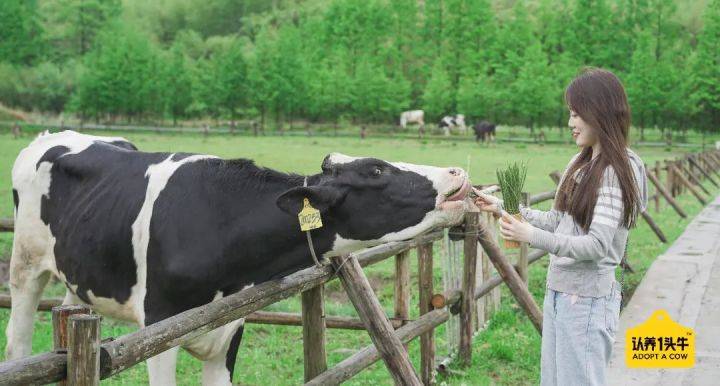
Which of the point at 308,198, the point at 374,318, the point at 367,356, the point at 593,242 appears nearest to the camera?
the point at 593,242

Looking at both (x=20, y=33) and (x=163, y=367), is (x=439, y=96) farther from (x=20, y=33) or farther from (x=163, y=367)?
(x=163, y=367)

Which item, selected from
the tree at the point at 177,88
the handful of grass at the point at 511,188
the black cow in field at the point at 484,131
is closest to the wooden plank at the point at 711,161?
the black cow in field at the point at 484,131

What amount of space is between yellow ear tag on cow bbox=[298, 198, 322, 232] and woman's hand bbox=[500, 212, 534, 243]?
2.85ft

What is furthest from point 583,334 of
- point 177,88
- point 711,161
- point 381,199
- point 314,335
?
point 177,88

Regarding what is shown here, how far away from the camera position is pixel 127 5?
144125 mm

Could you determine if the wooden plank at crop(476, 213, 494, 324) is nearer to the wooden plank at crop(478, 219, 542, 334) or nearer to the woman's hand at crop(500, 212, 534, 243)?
the wooden plank at crop(478, 219, 542, 334)

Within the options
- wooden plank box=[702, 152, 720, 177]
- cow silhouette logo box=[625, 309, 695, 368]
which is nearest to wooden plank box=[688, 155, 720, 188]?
wooden plank box=[702, 152, 720, 177]

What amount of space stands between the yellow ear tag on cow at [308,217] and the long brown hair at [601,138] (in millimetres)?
1117

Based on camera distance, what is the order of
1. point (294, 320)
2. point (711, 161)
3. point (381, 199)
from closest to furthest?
1. point (381, 199)
2. point (294, 320)
3. point (711, 161)

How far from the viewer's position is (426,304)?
18.4ft

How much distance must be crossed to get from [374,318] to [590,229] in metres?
1.49

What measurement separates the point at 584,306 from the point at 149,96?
56.2 meters

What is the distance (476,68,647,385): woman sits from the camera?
3.06 meters

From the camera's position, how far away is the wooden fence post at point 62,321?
7.77 feet
